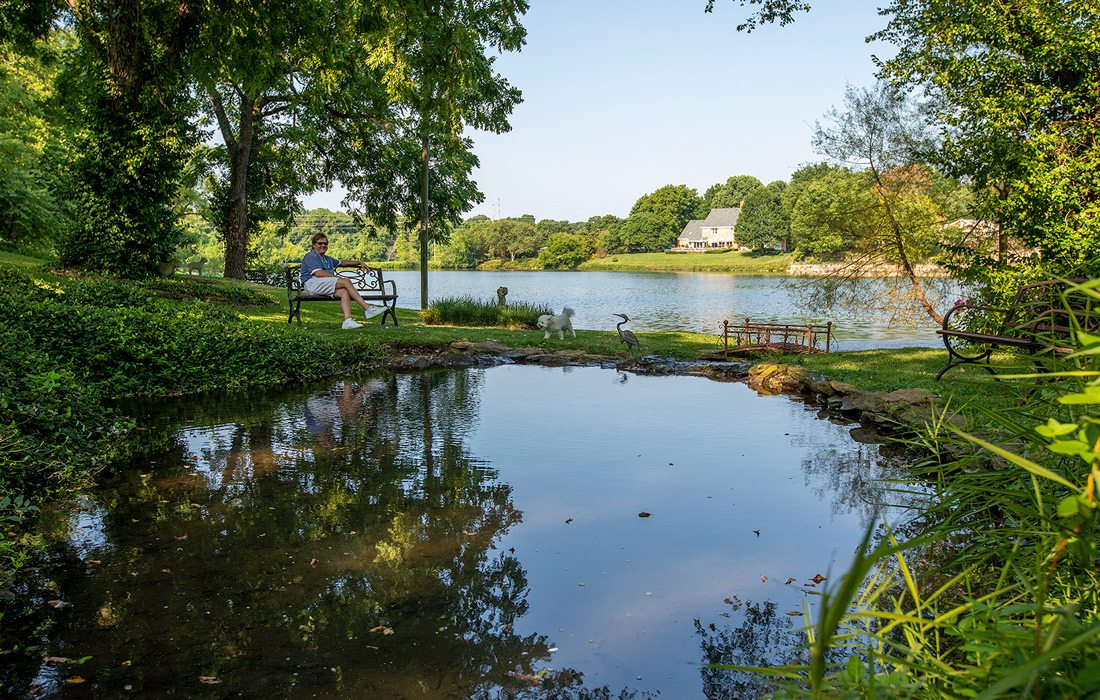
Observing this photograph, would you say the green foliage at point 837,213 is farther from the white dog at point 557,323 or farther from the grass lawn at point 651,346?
the white dog at point 557,323

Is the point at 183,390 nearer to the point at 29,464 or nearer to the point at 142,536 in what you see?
the point at 29,464

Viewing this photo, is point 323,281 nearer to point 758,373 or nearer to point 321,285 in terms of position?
point 321,285

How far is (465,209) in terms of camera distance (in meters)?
27.5

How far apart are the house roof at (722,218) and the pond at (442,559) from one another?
5591 inches

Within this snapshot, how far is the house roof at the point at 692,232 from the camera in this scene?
→ 14536cm

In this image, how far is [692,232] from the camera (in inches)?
5773

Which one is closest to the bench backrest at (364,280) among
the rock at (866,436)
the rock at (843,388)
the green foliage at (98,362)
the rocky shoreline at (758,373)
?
the rocky shoreline at (758,373)

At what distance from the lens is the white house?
5536 inches

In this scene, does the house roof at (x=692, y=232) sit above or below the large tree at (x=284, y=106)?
above

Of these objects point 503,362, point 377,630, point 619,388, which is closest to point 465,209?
point 503,362

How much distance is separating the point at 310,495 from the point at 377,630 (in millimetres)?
2097

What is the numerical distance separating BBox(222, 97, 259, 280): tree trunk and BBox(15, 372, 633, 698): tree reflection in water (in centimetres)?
1881

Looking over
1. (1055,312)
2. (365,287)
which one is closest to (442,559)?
(1055,312)

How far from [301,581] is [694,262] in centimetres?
11194
